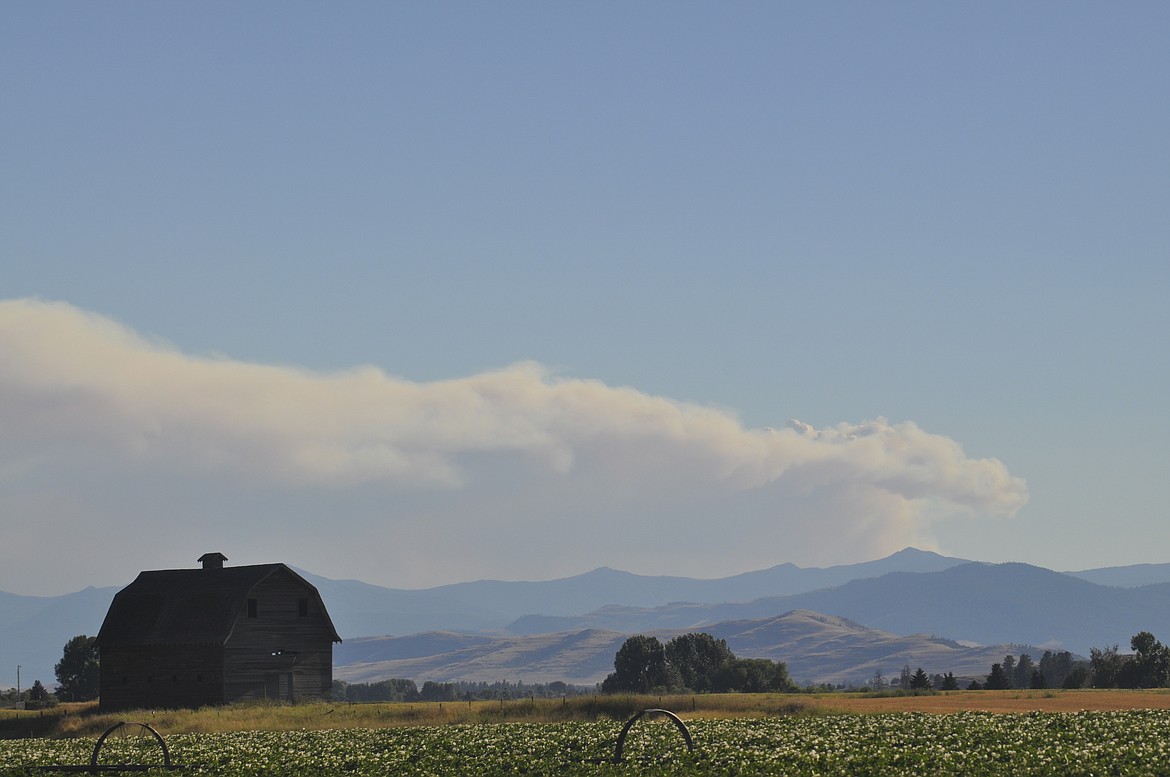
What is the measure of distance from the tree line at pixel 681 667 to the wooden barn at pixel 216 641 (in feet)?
153

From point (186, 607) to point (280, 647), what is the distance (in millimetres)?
6218

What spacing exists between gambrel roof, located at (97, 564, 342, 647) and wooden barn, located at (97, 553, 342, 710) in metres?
0.06

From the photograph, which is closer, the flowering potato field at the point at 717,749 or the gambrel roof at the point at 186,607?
the flowering potato field at the point at 717,749

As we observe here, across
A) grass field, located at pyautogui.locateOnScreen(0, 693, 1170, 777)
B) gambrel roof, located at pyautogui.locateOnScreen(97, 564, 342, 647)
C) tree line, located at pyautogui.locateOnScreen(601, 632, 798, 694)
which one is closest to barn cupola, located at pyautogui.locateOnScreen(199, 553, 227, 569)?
gambrel roof, located at pyautogui.locateOnScreen(97, 564, 342, 647)

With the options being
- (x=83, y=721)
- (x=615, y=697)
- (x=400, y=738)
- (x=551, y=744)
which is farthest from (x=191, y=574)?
(x=551, y=744)

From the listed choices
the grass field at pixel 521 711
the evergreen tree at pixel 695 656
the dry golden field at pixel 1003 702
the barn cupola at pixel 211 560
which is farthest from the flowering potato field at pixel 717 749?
the evergreen tree at pixel 695 656

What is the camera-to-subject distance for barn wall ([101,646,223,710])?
81.6 metres

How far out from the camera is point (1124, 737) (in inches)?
1703

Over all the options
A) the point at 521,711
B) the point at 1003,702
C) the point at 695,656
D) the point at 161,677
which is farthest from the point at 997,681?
the point at 161,677

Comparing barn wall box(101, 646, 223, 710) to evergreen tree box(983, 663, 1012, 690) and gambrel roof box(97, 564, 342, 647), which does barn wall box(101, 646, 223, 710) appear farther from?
evergreen tree box(983, 663, 1012, 690)

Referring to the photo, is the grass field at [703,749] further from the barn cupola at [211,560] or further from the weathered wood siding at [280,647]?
the barn cupola at [211,560]

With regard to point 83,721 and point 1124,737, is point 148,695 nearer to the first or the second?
point 83,721

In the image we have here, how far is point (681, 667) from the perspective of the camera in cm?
13912

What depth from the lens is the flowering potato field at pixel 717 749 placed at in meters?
38.5
